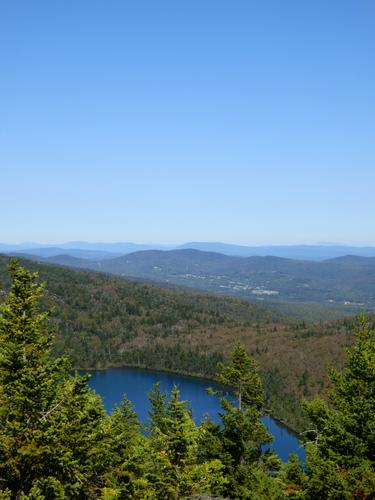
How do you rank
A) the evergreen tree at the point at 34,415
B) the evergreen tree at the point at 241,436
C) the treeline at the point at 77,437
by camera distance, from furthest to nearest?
the evergreen tree at the point at 241,436 < the treeline at the point at 77,437 < the evergreen tree at the point at 34,415

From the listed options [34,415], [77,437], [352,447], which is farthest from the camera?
[352,447]

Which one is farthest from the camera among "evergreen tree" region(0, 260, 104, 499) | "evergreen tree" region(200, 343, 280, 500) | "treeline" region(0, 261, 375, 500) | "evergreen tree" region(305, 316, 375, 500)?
"evergreen tree" region(200, 343, 280, 500)

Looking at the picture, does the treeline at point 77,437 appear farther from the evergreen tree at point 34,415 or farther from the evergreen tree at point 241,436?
the evergreen tree at point 241,436

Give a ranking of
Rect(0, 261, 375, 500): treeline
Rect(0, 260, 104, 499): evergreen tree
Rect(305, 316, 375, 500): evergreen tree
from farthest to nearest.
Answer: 1. Rect(305, 316, 375, 500): evergreen tree
2. Rect(0, 261, 375, 500): treeline
3. Rect(0, 260, 104, 499): evergreen tree

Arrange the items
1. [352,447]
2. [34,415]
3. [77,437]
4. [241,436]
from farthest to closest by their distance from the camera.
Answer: [241,436] → [352,447] → [77,437] → [34,415]

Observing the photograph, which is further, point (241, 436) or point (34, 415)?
point (241, 436)

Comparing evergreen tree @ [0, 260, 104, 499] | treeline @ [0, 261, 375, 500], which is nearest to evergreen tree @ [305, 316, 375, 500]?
treeline @ [0, 261, 375, 500]

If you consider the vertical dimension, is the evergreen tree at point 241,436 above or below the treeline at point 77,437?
below

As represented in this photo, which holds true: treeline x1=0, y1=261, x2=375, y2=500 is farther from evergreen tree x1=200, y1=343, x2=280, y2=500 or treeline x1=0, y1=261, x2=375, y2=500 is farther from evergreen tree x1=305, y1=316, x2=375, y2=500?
evergreen tree x1=200, y1=343, x2=280, y2=500

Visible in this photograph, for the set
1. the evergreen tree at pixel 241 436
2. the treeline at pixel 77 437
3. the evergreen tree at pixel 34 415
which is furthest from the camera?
the evergreen tree at pixel 241 436

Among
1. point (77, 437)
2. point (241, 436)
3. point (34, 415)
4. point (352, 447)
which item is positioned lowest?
point (241, 436)

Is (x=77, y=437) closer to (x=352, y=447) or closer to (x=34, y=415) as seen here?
(x=34, y=415)

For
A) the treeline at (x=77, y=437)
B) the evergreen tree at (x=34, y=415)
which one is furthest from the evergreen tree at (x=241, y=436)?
the evergreen tree at (x=34, y=415)

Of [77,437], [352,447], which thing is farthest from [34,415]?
[352,447]
